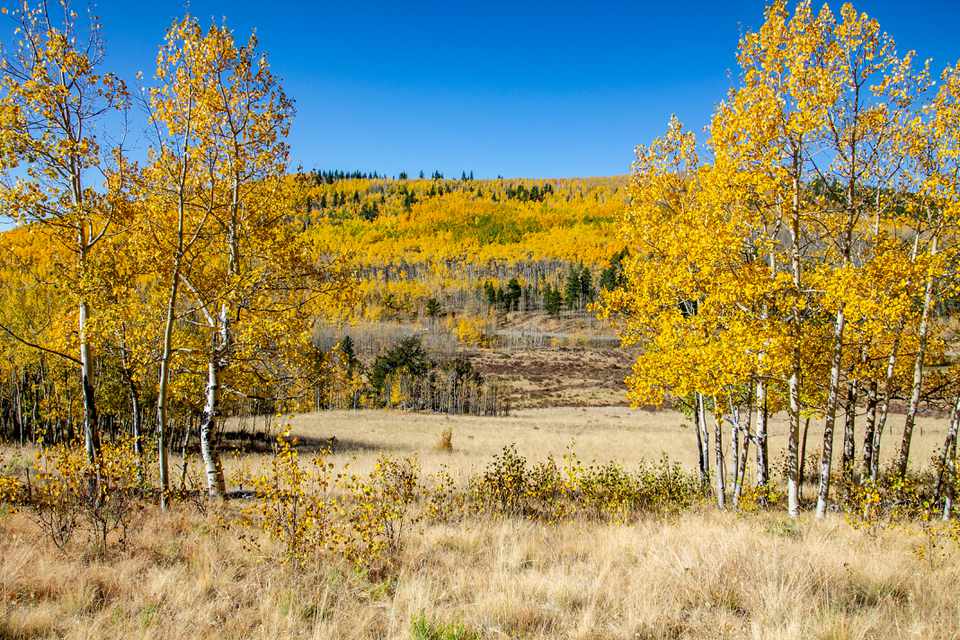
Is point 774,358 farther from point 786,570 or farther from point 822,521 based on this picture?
point 786,570

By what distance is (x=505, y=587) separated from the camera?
5.15m

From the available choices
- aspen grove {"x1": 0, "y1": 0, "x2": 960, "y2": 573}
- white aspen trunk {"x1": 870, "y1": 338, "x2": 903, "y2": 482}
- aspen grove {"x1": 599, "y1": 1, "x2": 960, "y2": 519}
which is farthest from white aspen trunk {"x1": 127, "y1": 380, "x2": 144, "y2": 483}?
white aspen trunk {"x1": 870, "y1": 338, "x2": 903, "y2": 482}

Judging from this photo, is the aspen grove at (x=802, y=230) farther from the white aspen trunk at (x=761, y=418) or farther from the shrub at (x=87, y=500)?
the shrub at (x=87, y=500)

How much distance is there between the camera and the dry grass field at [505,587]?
14.1 feet

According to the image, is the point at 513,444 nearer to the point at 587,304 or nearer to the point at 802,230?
the point at 587,304

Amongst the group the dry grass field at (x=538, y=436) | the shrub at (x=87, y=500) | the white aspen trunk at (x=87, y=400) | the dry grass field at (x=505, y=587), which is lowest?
the dry grass field at (x=538, y=436)

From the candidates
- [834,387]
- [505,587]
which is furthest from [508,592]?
[834,387]

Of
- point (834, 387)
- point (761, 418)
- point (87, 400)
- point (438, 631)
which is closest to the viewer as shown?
point (438, 631)

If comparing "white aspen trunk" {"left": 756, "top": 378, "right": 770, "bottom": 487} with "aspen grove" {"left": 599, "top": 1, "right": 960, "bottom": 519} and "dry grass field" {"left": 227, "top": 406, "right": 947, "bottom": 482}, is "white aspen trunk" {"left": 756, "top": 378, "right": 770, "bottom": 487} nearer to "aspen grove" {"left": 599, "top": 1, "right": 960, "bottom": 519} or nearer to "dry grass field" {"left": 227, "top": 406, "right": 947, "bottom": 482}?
"aspen grove" {"left": 599, "top": 1, "right": 960, "bottom": 519}

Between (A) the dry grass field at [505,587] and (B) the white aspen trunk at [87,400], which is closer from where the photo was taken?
(A) the dry grass field at [505,587]

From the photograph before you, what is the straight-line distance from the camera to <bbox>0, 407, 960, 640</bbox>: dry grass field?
4293 millimetres

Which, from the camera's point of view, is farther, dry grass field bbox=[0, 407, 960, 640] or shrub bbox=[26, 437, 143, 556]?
shrub bbox=[26, 437, 143, 556]

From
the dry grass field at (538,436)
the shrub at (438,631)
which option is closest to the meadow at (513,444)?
the shrub at (438,631)

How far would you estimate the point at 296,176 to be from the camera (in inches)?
410
